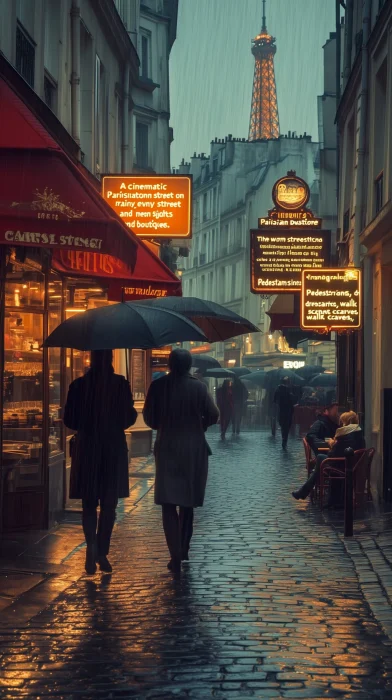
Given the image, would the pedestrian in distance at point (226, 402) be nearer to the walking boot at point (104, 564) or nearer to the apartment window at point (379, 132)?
the apartment window at point (379, 132)

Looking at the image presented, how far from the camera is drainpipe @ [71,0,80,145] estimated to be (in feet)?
50.0

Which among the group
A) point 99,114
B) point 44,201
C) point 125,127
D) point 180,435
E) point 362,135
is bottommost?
point 180,435

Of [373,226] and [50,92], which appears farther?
[50,92]

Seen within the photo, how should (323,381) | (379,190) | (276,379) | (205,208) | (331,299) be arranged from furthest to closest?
(205,208), (276,379), (323,381), (331,299), (379,190)

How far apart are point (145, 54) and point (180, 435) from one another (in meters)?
30.0

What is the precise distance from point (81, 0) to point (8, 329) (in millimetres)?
7290

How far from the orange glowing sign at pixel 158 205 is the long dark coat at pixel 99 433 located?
921 centimetres

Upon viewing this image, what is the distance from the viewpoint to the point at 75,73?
1527 cm

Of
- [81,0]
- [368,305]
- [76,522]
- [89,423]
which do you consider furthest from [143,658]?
[81,0]

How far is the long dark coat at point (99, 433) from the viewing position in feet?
30.2

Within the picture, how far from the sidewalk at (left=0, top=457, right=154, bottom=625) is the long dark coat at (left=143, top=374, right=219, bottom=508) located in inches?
40.9

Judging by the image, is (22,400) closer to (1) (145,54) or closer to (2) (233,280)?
(1) (145,54)

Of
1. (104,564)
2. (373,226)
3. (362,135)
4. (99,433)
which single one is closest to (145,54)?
(362,135)

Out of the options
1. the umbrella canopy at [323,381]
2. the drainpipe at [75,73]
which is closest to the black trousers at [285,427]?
the umbrella canopy at [323,381]
